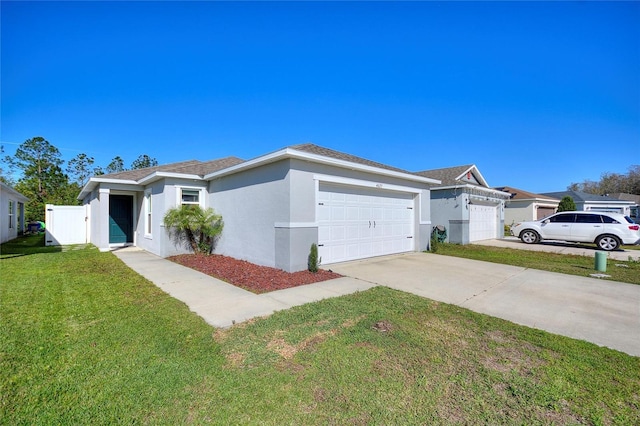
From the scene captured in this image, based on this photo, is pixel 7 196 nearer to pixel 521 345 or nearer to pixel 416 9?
pixel 416 9

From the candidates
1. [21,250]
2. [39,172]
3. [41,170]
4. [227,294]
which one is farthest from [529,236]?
[41,170]

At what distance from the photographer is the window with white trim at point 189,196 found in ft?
35.3

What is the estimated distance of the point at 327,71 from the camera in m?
13.6

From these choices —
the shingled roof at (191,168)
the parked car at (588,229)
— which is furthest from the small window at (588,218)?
the shingled roof at (191,168)

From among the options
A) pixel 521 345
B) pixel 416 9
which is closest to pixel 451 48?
pixel 416 9

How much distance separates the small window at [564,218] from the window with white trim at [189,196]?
687 inches

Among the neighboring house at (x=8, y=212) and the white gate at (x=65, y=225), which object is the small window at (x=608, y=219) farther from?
the neighboring house at (x=8, y=212)

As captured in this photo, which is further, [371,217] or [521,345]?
[371,217]

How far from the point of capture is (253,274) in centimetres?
731

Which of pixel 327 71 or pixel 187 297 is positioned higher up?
pixel 327 71

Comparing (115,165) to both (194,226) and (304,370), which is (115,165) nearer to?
(194,226)

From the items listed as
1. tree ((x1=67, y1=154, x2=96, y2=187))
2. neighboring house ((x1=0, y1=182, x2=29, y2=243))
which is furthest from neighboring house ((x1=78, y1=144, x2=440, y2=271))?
tree ((x1=67, y1=154, x2=96, y2=187))

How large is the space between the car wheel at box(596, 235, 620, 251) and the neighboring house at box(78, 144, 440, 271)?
862 cm

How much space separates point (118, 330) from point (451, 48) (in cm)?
1305
